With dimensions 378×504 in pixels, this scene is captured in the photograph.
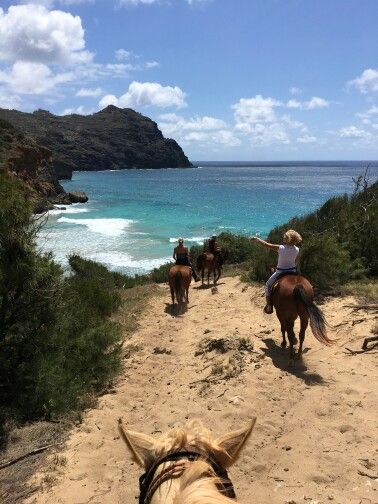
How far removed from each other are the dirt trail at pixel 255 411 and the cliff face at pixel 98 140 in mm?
132068

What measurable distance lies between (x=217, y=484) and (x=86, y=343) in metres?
6.34

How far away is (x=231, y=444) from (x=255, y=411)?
4.21m

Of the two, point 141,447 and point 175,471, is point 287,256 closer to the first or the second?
point 141,447

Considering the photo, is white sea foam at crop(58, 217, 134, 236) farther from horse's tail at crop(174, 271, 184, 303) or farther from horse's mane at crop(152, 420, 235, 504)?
horse's mane at crop(152, 420, 235, 504)

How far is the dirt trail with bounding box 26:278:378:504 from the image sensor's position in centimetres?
437

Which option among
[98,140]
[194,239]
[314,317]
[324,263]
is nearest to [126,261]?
[194,239]

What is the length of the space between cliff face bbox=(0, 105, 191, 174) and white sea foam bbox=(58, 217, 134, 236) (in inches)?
3750

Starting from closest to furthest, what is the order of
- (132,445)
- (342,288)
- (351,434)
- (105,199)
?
1. (132,445)
2. (351,434)
3. (342,288)
4. (105,199)

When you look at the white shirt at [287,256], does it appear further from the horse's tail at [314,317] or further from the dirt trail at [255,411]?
the dirt trail at [255,411]

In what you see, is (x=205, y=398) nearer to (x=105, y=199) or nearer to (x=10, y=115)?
(x=105, y=199)

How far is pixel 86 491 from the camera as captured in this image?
443 cm

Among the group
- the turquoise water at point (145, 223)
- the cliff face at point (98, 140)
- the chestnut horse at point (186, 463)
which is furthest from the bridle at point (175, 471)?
the cliff face at point (98, 140)

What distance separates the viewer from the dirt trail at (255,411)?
4367 mm

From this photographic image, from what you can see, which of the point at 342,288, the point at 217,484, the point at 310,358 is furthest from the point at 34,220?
the point at 342,288
